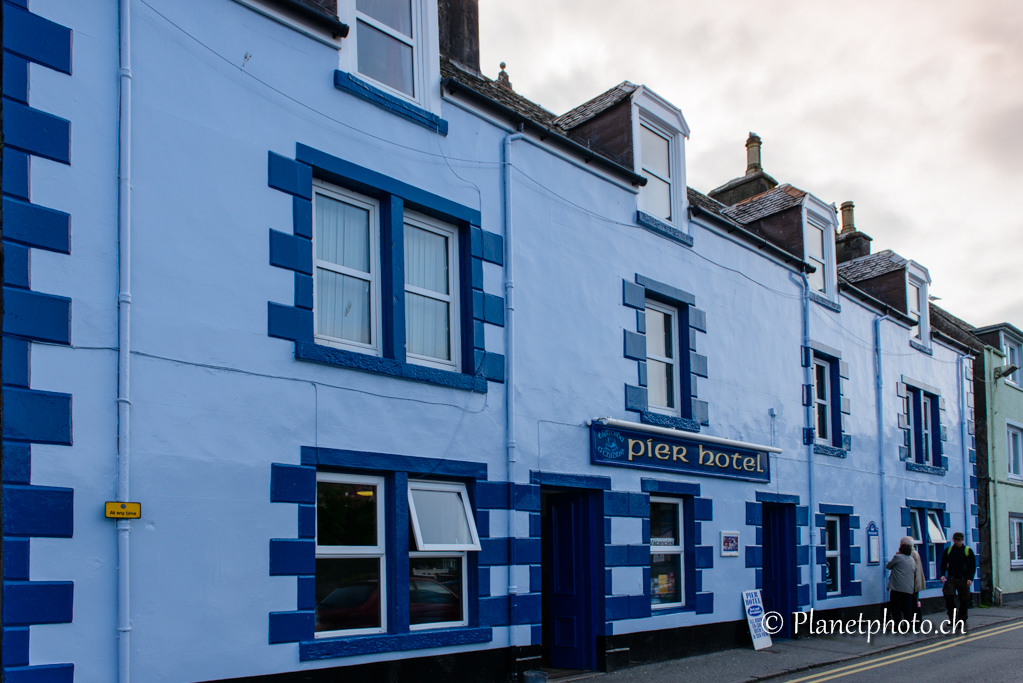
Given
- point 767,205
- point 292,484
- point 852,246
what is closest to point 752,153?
point 852,246

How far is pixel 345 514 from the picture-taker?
862 cm

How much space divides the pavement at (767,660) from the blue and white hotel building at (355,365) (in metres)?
0.31

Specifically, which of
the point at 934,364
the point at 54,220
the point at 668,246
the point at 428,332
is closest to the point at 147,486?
the point at 54,220

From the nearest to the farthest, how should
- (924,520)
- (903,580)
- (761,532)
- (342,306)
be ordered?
(342,306), (761,532), (903,580), (924,520)

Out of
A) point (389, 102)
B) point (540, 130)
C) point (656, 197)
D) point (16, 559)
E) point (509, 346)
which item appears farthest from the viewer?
point (656, 197)

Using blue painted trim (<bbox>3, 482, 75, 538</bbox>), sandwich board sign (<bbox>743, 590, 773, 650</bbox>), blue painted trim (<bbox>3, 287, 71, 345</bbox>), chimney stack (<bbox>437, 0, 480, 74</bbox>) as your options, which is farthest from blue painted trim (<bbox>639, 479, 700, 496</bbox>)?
blue painted trim (<bbox>3, 287, 71, 345</bbox>)

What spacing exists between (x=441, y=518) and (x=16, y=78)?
221 inches

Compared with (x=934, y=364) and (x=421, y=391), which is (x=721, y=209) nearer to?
(x=934, y=364)

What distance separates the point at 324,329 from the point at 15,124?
322 cm

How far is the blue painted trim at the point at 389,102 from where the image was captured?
9.04 m

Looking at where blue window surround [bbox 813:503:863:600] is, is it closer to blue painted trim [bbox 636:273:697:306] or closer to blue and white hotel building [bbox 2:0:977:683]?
blue and white hotel building [bbox 2:0:977:683]

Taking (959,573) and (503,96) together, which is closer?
(503,96)

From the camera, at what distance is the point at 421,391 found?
9.24 m

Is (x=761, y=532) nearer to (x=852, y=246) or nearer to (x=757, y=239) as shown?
(x=757, y=239)
